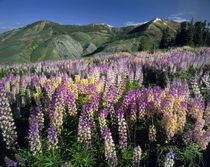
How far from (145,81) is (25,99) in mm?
7846

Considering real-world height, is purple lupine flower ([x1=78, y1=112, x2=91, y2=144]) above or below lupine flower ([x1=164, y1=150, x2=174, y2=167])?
above

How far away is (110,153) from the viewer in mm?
3232

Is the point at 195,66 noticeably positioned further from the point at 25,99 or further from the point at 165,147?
the point at 25,99

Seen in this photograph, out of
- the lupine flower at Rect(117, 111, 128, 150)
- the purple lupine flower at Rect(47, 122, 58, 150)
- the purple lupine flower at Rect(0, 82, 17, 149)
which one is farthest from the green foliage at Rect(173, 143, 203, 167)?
the purple lupine flower at Rect(0, 82, 17, 149)

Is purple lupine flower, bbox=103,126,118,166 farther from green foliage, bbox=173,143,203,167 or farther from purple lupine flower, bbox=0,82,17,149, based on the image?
purple lupine flower, bbox=0,82,17,149

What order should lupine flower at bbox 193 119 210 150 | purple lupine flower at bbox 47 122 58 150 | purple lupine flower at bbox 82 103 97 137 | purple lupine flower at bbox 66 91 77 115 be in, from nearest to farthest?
purple lupine flower at bbox 47 122 58 150, lupine flower at bbox 193 119 210 150, purple lupine flower at bbox 82 103 97 137, purple lupine flower at bbox 66 91 77 115

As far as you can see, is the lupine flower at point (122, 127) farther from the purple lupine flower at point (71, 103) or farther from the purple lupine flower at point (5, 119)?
the purple lupine flower at point (5, 119)

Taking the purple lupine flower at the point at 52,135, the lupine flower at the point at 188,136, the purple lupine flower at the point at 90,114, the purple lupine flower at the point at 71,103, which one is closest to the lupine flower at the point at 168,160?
the lupine flower at the point at 188,136

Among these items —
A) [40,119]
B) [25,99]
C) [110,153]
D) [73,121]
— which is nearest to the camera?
[110,153]

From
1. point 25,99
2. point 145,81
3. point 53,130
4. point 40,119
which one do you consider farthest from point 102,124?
point 145,81

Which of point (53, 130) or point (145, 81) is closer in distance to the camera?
point (53, 130)

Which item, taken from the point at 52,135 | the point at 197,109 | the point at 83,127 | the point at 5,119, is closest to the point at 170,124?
the point at 197,109

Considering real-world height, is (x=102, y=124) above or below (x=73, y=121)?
above

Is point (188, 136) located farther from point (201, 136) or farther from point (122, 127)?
point (122, 127)
